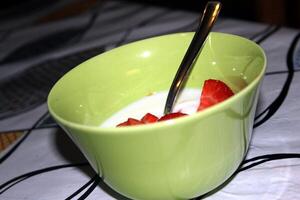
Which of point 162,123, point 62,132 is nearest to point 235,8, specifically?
point 62,132

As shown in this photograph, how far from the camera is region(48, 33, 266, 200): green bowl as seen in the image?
305mm

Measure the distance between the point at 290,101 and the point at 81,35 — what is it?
0.57m

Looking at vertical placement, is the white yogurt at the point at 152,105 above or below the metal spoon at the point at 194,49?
below

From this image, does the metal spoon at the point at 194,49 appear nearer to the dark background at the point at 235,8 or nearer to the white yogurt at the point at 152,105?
the white yogurt at the point at 152,105

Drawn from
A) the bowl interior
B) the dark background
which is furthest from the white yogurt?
the dark background

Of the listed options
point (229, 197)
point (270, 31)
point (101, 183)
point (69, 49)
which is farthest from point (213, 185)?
point (69, 49)

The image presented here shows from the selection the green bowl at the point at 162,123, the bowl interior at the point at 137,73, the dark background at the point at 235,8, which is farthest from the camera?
the dark background at the point at 235,8

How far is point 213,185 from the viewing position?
35cm

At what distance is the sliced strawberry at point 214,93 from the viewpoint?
1.29 ft

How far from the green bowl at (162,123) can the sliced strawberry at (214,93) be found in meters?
0.02

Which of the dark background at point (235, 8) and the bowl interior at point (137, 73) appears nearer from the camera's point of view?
the bowl interior at point (137, 73)

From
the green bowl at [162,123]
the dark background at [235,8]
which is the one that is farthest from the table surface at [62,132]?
the dark background at [235,8]

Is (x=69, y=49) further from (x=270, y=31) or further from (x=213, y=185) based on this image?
(x=213, y=185)

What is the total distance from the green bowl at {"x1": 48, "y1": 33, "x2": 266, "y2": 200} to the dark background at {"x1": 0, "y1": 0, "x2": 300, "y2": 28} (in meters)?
0.71
